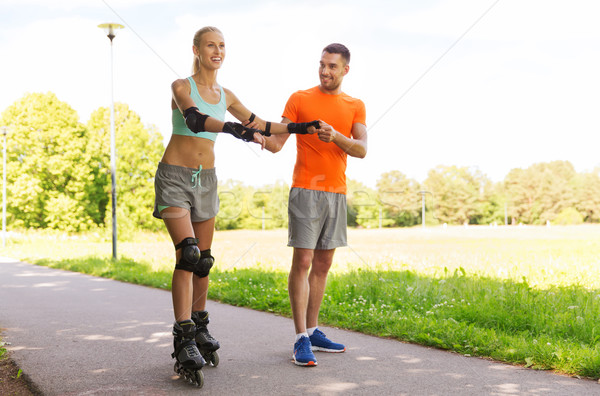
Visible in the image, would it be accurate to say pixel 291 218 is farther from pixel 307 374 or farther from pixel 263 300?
pixel 263 300

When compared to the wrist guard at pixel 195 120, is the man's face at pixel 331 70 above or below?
above

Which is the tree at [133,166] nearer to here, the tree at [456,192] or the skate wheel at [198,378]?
the tree at [456,192]

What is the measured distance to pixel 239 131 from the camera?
11.2 ft

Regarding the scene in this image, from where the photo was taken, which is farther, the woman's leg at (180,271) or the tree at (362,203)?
the tree at (362,203)

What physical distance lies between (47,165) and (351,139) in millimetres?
37253

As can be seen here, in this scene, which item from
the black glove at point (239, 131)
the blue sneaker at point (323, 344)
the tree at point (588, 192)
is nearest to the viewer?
the black glove at point (239, 131)

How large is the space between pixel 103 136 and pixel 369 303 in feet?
123

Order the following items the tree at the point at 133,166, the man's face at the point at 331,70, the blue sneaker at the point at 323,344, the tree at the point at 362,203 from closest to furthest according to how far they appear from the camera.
Result: the man's face at the point at 331,70
the blue sneaker at the point at 323,344
the tree at the point at 362,203
the tree at the point at 133,166

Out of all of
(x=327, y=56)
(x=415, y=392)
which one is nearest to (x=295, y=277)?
(x=415, y=392)

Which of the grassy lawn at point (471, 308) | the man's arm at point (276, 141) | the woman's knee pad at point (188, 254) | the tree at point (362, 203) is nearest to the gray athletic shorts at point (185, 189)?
the woman's knee pad at point (188, 254)

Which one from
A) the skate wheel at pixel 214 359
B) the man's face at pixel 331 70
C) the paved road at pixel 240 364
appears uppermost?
the man's face at pixel 331 70

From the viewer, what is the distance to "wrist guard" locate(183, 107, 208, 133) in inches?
130

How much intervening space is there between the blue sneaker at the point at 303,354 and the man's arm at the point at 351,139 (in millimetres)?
1306

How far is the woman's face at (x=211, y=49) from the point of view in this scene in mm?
3520
